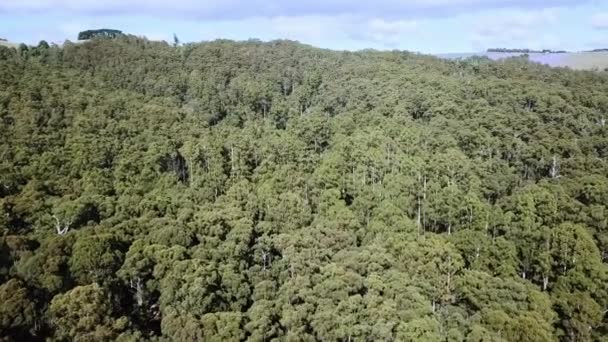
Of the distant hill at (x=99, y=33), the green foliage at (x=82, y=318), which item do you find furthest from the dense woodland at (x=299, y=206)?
the distant hill at (x=99, y=33)

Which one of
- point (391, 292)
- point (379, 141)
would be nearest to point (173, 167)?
point (379, 141)

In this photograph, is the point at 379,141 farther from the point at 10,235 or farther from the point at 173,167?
the point at 10,235

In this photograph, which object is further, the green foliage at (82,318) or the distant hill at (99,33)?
the distant hill at (99,33)

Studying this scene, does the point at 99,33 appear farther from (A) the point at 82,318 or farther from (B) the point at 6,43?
(A) the point at 82,318

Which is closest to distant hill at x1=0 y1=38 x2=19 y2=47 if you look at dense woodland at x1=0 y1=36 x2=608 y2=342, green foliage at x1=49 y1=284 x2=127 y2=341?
dense woodland at x1=0 y1=36 x2=608 y2=342

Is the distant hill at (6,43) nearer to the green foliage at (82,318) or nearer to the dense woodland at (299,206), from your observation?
the dense woodland at (299,206)

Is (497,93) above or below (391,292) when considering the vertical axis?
above

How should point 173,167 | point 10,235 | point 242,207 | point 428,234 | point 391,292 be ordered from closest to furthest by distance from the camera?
1. point 391,292
2. point 10,235
3. point 428,234
4. point 242,207
5. point 173,167

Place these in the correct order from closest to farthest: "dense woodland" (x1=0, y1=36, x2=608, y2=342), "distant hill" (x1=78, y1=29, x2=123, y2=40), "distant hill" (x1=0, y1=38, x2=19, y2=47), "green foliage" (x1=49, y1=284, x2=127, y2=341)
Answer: "green foliage" (x1=49, y1=284, x2=127, y2=341) → "dense woodland" (x1=0, y1=36, x2=608, y2=342) → "distant hill" (x1=0, y1=38, x2=19, y2=47) → "distant hill" (x1=78, y1=29, x2=123, y2=40)

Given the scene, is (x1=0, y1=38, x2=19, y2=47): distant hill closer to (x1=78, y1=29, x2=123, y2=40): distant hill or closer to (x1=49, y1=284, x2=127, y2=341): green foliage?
(x1=78, y1=29, x2=123, y2=40): distant hill
